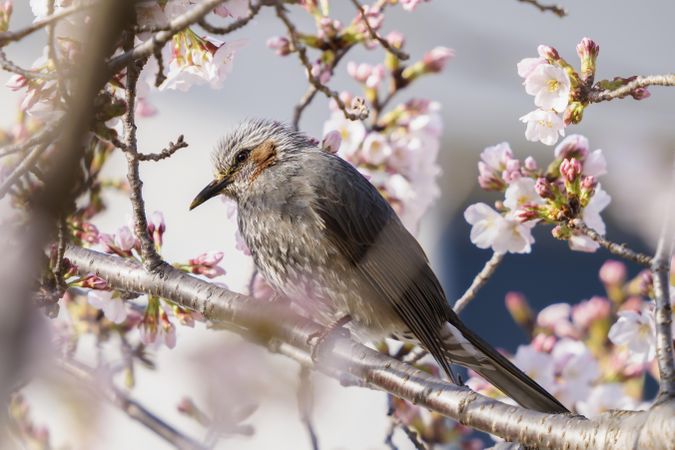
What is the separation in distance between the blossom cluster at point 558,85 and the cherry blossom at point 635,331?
34.5 inches

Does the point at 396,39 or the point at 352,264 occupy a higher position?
the point at 396,39

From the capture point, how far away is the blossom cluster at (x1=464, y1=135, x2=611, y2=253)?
3141mm

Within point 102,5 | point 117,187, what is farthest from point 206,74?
point 102,5

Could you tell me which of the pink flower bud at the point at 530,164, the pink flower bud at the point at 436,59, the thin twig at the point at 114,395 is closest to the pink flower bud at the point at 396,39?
the pink flower bud at the point at 436,59

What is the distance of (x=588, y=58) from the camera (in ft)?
9.14

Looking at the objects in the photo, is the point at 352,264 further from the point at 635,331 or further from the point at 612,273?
the point at 612,273

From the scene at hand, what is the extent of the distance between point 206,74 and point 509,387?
1.77 m

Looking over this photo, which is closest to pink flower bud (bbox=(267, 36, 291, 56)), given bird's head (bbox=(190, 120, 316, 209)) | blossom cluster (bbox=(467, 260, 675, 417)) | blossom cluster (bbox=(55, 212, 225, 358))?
bird's head (bbox=(190, 120, 316, 209))

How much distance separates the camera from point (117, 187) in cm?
406

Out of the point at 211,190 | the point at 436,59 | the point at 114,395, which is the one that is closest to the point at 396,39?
the point at 436,59

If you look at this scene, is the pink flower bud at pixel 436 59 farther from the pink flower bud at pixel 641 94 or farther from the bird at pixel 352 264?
the pink flower bud at pixel 641 94

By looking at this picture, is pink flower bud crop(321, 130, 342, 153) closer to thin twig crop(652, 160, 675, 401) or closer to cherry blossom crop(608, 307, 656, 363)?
cherry blossom crop(608, 307, 656, 363)

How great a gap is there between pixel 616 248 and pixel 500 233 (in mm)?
967

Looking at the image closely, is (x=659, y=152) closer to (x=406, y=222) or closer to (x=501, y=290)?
(x=406, y=222)
